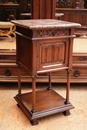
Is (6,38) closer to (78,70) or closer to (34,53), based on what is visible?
(78,70)

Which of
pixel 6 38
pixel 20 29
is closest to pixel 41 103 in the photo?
Answer: pixel 20 29

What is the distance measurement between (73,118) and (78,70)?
0.67 meters

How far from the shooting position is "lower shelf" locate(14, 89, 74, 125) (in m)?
1.67

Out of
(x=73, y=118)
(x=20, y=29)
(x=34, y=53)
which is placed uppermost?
(x=20, y=29)

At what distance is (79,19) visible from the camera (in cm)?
280

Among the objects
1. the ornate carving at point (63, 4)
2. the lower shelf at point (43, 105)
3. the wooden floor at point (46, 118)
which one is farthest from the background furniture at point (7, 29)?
the lower shelf at point (43, 105)

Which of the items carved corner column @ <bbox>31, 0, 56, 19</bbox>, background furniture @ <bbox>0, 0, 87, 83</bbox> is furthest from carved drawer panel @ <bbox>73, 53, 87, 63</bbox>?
carved corner column @ <bbox>31, 0, 56, 19</bbox>

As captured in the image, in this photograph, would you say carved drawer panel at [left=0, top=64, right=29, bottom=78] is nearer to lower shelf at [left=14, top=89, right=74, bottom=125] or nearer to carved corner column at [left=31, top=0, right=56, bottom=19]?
lower shelf at [left=14, top=89, right=74, bottom=125]

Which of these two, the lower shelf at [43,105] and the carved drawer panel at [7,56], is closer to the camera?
the lower shelf at [43,105]

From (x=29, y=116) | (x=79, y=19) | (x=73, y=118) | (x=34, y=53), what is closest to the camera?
(x=34, y=53)

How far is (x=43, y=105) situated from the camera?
178 centimetres

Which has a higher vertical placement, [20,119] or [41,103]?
[41,103]

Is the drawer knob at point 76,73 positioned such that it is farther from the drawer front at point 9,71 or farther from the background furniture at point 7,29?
the background furniture at point 7,29

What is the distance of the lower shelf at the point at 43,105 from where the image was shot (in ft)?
5.47
